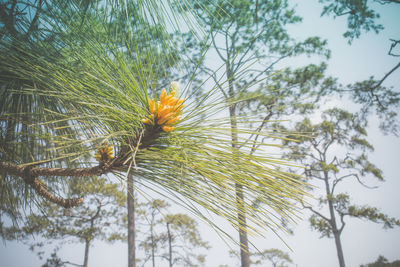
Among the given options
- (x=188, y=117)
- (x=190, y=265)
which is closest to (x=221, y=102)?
(x=188, y=117)

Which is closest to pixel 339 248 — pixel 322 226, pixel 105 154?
pixel 322 226

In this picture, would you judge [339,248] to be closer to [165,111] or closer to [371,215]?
[371,215]

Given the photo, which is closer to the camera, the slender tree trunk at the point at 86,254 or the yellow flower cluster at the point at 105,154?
the yellow flower cluster at the point at 105,154

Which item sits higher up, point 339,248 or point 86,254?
point 339,248

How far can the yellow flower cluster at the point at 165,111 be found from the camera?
19.8 inches

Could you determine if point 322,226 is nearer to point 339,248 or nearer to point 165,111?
point 339,248

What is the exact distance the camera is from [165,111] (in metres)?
0.52

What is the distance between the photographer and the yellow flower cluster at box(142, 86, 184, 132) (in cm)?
50

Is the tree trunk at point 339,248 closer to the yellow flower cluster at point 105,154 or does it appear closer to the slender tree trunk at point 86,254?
the slender tree trunk at point 86,254

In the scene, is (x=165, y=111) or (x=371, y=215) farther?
(x=371, y=215)

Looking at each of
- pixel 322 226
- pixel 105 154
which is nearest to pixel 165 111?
pixel 105 154

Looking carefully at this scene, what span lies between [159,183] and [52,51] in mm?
615

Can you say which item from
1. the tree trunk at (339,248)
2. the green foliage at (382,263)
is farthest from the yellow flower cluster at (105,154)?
the green foliage at (382,263)

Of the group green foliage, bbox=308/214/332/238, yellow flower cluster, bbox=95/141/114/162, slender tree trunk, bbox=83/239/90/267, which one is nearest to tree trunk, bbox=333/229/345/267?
green foliage, bbox=308/214/332/238
